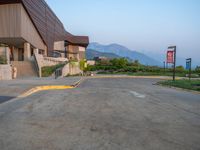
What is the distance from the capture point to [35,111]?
7.94 meters

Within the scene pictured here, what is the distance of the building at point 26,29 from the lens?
41.7 meters

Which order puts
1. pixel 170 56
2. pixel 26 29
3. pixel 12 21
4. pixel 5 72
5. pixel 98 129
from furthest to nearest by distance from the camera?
pixel 26 29 → pixel 12 21 → pixel 170 56 → pixel 5 72 → pixel 98 129

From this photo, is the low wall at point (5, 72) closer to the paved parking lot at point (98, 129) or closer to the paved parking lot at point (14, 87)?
the paved parking lot at point (14, 87)

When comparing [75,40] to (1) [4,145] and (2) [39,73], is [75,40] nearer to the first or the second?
(2) [39,73]

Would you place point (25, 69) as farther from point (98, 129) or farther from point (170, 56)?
point (98, 129)

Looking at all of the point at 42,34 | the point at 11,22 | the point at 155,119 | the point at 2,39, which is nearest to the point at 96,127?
the point at 155,119

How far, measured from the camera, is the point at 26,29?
1752 inches

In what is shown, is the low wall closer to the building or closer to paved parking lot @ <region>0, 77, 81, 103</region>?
the building

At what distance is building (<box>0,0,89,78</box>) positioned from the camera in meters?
41.7

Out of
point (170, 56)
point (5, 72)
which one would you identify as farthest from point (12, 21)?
point (170, 56)

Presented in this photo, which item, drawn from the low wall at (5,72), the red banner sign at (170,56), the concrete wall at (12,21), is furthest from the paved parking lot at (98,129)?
the concrete wall at (12,21)

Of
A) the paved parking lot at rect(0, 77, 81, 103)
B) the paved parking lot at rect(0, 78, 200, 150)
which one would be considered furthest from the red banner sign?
the paved parking lot at rect(0, 78, 200, 150)

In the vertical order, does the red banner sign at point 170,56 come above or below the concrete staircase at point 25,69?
above

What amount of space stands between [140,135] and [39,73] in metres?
28.4
